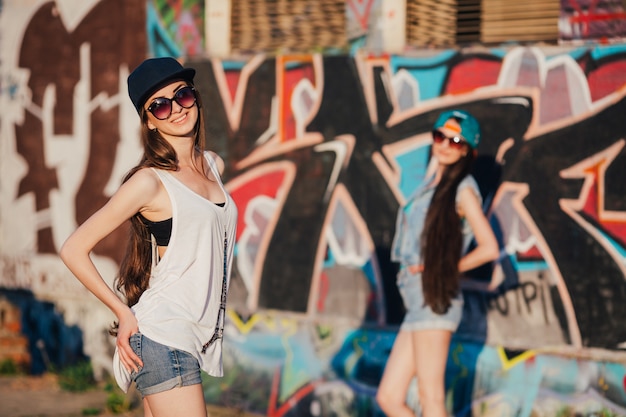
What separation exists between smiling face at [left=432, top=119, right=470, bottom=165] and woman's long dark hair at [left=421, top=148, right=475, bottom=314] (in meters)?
0.07

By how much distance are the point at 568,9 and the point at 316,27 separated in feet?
7.07

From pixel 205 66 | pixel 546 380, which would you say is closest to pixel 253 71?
pixel 205 66

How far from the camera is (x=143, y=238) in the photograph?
420 centimetres

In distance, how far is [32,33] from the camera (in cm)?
992

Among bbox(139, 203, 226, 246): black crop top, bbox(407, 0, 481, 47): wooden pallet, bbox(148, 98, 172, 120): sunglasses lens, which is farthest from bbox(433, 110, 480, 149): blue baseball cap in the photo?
bbox(139, 203, 226, 246): black crop top

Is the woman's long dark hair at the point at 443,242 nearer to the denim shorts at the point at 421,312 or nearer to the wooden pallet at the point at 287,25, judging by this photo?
the denim shorts at the point at 421,312

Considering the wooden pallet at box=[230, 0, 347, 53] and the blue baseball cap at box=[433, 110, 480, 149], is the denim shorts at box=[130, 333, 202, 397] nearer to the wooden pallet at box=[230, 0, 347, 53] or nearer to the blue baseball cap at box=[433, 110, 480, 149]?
the blue baseball cap at box=[433, 110, 480, 149]

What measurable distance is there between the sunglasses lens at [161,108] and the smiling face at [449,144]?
2022 mm

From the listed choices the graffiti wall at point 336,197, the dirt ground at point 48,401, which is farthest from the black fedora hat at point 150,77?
the dirt ground at point 48,401

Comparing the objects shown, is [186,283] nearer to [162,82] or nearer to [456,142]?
[162,82]

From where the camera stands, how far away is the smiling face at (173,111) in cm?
419

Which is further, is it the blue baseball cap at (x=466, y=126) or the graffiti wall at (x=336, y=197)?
the graffiti wall at (x=336, y=197)

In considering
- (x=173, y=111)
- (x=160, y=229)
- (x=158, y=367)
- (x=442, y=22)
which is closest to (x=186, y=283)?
(x=160, y=229)

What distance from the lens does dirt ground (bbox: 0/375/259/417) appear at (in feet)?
26.9
